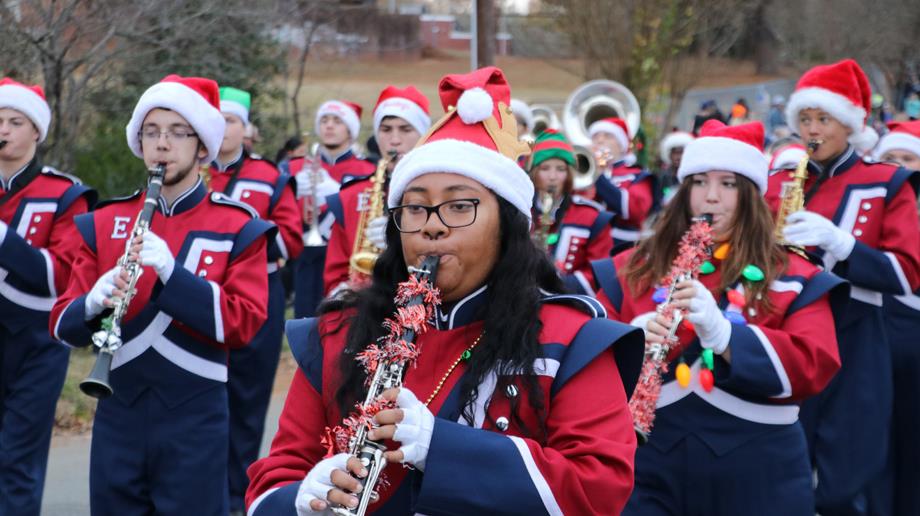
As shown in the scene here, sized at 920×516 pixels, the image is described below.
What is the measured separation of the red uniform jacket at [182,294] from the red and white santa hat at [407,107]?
2604mm

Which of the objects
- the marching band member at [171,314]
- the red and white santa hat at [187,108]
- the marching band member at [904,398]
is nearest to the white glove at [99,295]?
the marching band member at [171,314]

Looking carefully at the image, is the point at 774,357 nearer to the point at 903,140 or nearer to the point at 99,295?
the point at 99,295

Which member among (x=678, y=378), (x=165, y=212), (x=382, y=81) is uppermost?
(x=165, y=212)

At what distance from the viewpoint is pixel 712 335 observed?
4.34m

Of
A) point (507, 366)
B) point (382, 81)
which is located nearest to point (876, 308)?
point (507, 366)

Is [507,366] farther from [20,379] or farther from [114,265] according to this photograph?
[20,379]

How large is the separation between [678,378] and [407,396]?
1.92 m

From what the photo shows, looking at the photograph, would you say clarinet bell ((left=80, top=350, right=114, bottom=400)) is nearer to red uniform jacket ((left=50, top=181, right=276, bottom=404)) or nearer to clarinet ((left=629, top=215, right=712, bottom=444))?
red uniform jacket ((left=50, top=181, right=276, bottom=404))

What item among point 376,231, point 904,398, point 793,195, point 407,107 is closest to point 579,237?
point 407,107

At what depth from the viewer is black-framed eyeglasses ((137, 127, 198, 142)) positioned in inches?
201

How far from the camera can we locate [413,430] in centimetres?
276

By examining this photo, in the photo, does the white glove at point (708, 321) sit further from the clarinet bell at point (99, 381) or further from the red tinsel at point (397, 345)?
the clarinet bell at point (99, 381)

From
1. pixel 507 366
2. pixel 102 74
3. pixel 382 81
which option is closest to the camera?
pixel 507 366

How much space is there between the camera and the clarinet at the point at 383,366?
2.75 m
